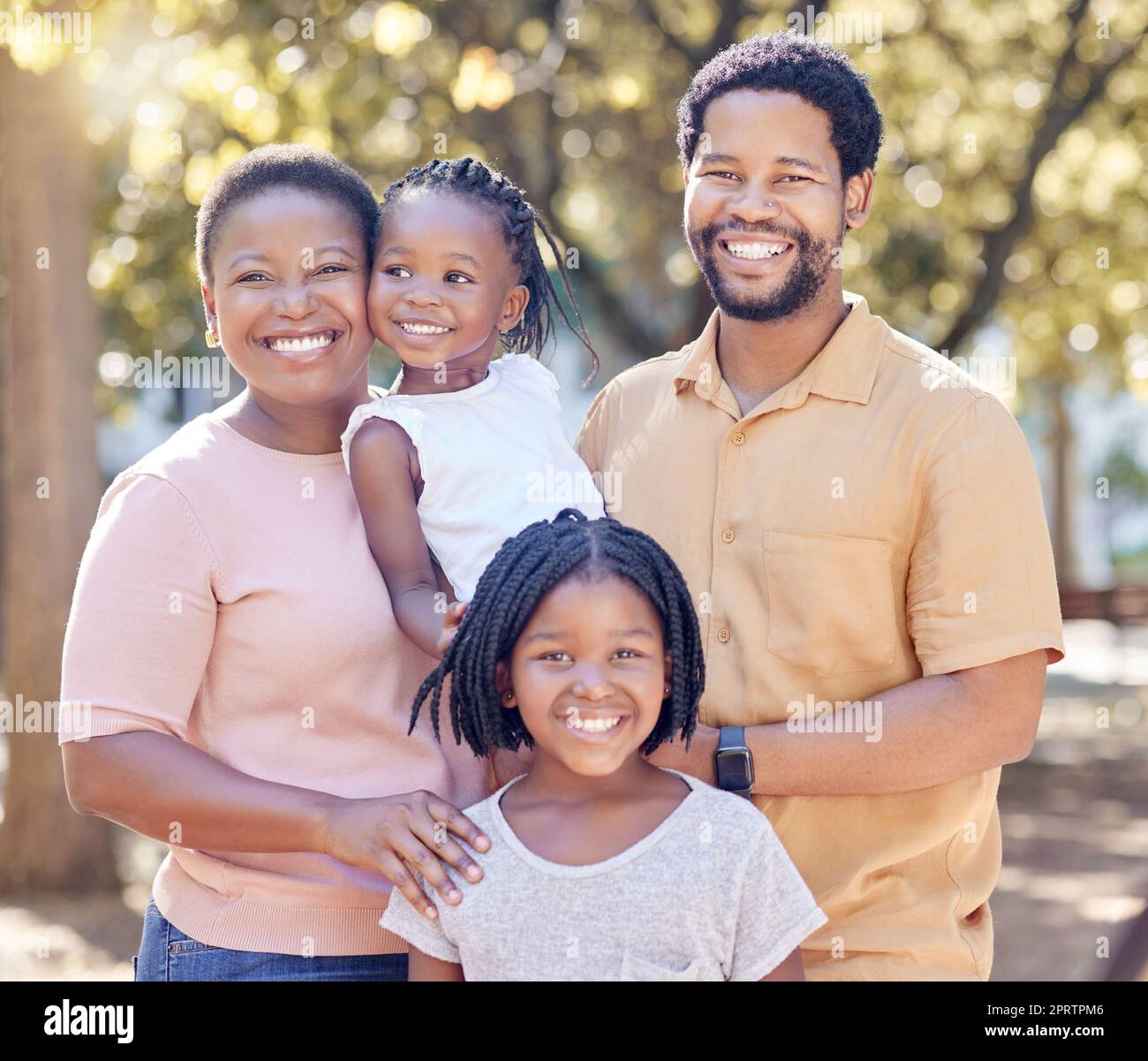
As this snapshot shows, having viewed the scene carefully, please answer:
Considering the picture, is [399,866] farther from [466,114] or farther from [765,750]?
[466,114]

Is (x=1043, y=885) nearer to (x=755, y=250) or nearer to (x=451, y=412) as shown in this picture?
(x=755, y=250)

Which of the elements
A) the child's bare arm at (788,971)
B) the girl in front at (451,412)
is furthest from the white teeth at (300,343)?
the child's bare arm at (788,971)

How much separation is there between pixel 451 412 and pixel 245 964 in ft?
3.84

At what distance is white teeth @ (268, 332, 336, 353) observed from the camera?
2869 millimetres

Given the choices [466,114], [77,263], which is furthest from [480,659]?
[466,114]

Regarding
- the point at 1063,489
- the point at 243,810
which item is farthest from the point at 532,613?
the point at 1063,489

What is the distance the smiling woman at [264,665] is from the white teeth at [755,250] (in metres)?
0.81

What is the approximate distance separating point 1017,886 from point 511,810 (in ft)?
23.6

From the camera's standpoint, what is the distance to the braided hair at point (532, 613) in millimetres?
2605

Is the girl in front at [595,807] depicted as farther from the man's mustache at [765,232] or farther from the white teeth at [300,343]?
the man's mustache at [765,232]

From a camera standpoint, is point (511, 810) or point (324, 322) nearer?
point (511, 810)

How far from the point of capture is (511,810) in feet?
8.61

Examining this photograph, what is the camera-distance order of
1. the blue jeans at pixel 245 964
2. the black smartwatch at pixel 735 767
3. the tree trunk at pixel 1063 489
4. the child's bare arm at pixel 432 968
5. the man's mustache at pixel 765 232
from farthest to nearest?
the tree trunk at pixel 1063 489, the man's mustache at pixel 765 232, the black smartwatch at pixel 735 767, the blue jeans at pixel 245 964, the child's bare arm at pixel 432 968

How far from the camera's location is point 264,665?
105 inches
